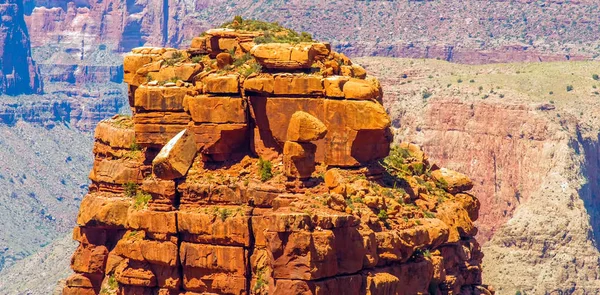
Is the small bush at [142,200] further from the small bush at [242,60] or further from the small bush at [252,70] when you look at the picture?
the small bush at [252,70]

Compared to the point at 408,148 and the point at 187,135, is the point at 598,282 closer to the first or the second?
the point at 408,148

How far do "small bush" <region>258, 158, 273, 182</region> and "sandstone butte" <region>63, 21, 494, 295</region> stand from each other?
6 cm

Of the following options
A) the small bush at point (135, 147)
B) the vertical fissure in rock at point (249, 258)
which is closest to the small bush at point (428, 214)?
the vertical fissure in rock at point (249, 258)

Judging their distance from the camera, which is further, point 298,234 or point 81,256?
point 81,256

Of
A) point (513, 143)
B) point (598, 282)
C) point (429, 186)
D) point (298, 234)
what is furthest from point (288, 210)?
point (513, 143)

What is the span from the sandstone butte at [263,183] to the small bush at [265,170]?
0.18 feet

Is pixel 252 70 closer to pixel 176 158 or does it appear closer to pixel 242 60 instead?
pixel 242 60

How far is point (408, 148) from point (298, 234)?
18.7 m

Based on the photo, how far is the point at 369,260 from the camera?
2948 inches

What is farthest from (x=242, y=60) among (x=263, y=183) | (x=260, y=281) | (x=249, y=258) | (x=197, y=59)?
(x=260, y=281)

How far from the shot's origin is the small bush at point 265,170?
7825cm

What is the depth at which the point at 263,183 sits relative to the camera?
77.9 m

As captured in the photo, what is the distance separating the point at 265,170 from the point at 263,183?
69 centimetres

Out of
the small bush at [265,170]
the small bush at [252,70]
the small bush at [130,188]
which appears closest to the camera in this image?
the small bush at [265,170]
